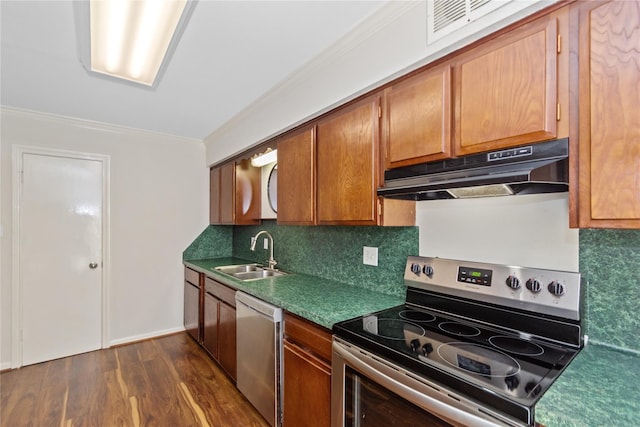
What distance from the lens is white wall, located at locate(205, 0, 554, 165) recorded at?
3.82 feet

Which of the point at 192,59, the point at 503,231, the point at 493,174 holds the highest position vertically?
the point at 192,59

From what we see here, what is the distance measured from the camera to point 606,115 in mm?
926

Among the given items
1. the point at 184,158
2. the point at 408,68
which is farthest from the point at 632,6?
the point at 184,158

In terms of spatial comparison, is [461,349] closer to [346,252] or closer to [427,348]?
[427,348]

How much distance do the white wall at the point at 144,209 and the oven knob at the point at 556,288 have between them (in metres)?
3.70

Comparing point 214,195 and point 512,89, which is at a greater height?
point 512,89

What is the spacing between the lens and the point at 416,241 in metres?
1.80

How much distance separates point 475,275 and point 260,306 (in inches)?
50.8

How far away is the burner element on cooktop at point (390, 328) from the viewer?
1305mm

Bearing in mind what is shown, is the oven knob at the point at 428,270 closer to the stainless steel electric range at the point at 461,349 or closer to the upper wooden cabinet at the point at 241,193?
the stainless steel electric range at the point at 461,349

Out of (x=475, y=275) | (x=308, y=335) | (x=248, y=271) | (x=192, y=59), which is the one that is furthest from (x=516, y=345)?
(x=248, y=271)

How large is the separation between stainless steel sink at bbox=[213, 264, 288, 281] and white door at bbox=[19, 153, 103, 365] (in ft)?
4.77

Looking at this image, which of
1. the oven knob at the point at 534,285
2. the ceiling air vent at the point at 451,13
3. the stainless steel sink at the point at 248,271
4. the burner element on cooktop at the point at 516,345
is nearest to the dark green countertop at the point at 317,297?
the stainless steel sink at the point at 248,271

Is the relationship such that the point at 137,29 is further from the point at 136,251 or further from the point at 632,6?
the point at 136,251
